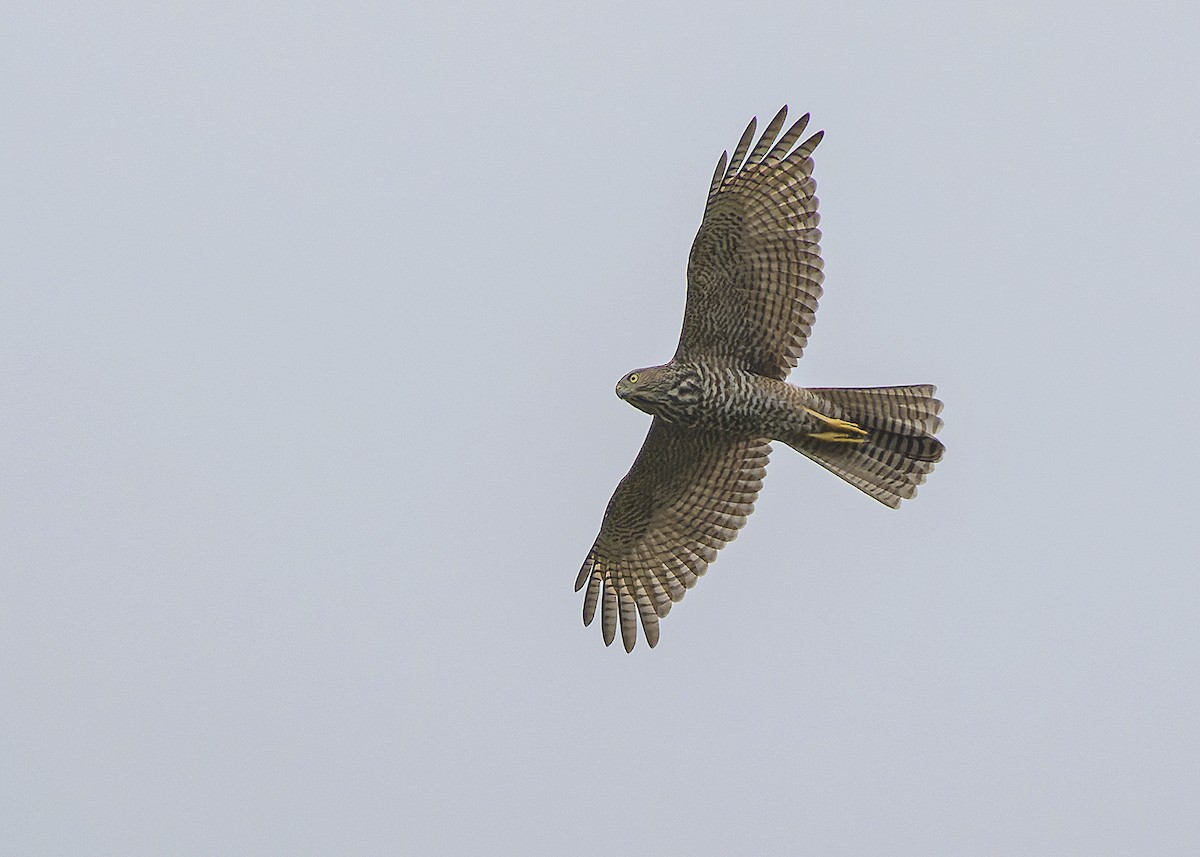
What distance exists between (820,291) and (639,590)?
3.30 meters

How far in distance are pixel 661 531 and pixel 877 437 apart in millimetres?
2204

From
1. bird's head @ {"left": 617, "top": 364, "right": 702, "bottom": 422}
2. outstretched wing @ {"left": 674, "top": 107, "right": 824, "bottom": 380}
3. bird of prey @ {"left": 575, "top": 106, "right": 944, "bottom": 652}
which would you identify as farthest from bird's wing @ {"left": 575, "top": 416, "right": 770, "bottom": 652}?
outstretched wing @ {"left": 674, "top": 107, "right": 824, "bottom": 380}

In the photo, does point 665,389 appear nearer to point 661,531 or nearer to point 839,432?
point 839,432

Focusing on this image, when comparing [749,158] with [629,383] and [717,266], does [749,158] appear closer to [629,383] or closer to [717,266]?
[717,266]

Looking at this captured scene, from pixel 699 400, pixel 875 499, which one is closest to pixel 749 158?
pixel 699 400

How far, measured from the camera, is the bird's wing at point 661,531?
1814 cm

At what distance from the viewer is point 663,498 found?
18.3m

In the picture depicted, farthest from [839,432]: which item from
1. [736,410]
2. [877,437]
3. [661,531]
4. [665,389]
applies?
A: [661,531]

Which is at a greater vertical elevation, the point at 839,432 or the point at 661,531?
the point at 839,432

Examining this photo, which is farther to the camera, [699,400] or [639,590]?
[639,590]

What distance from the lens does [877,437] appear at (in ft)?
57.2

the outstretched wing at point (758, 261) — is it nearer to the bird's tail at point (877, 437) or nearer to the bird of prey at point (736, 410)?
the bird of prey at point (736, 410)

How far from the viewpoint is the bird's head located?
16.9m

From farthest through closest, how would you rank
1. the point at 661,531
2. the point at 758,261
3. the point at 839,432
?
1. the point at 661,531
2. the point at 839,432
3. the point at 758,261
